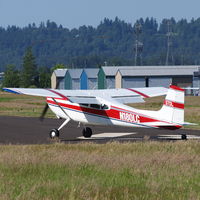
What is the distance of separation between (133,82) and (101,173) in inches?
4594

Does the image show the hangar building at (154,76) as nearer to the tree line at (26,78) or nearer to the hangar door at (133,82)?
the hangar door at (133,82)

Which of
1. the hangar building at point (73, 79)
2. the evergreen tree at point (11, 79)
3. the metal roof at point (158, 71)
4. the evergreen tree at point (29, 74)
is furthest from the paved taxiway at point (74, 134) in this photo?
the evergreen tree at point (29, 74)

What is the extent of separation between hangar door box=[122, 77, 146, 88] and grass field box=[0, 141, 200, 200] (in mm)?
110166

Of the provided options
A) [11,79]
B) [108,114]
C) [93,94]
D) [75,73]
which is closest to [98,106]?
[108,114]

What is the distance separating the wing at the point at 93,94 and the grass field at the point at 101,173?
4.74m

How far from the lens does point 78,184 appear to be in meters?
12.0

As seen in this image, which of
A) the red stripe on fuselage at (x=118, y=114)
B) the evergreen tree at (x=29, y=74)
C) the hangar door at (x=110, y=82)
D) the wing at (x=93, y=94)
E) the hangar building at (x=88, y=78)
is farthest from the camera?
the evergreen tree at (x=29, y=74)

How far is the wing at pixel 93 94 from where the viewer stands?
79.5 ft

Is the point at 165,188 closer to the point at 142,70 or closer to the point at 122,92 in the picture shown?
the point at 122,92

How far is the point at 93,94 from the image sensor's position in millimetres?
25938

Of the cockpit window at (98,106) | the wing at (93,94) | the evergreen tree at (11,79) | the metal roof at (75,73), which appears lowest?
the evergreen tree at (11,79)

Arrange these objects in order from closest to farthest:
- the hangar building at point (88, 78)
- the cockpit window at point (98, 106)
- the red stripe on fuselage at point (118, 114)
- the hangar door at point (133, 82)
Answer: the red stripe on fuselage at point (118, 114), the cockpit window at point (98, 106), the hangar door at point (133, 82), the hangar building at point (88, 78)

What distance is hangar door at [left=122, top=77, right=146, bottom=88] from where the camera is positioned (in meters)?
130

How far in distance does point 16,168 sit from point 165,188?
3778mm
